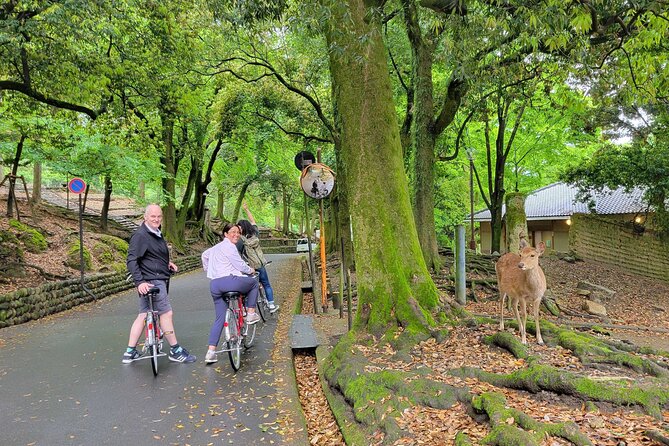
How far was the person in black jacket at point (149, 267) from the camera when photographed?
18.2 feet

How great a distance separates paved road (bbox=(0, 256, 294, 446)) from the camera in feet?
12.8

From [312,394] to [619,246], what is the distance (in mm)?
18398

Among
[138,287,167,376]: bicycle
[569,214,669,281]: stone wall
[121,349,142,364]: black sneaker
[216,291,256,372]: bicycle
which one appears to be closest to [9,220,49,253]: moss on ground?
[121,349,142,364]: black sneaker

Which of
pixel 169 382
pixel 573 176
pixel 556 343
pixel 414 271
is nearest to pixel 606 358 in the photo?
pixel 556 343

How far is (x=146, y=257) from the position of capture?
18.5 feet

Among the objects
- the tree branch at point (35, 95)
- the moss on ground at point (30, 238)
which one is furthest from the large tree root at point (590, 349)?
the moss on ground at point (30, 238)

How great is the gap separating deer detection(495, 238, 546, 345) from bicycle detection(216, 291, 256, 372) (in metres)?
3.36

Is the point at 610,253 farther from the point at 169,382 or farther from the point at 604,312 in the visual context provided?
the point at 169,382

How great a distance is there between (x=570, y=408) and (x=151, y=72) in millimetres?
11912

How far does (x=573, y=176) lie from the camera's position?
61.1ft

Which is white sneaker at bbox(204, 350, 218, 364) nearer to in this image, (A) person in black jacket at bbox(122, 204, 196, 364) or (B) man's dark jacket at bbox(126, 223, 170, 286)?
(A) person in black jacket at bbox(122, 204, 196, 364)

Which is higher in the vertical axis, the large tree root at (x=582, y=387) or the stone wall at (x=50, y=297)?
the large tree root at (x=582, y=387)

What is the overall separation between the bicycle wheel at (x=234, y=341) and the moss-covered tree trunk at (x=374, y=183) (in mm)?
1641

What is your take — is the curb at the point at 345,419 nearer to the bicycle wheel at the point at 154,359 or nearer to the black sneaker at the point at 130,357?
the bicycle wheel at the point at 154,359
